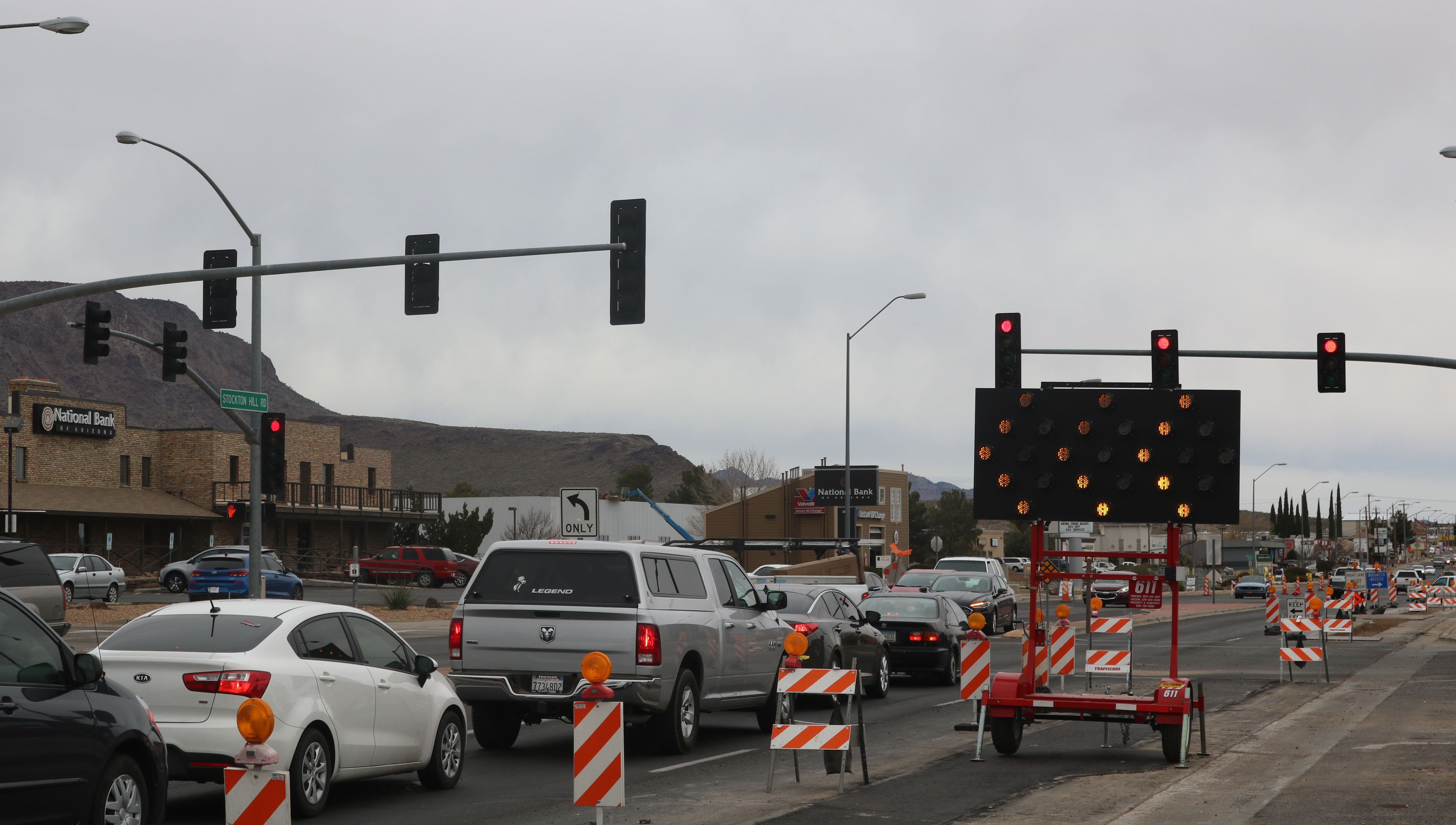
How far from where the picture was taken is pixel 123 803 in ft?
27.0

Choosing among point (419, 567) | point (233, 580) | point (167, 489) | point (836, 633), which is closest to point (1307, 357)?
point (836, 633)

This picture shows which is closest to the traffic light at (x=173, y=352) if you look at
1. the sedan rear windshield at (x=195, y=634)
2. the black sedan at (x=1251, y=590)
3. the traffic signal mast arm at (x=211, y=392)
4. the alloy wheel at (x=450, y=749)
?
the traffic signal mast arm at (x=211, y=392)

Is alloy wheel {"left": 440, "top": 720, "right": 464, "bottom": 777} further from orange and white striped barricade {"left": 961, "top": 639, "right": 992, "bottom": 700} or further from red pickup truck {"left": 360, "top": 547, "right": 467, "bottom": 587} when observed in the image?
red pickup truck {"left": 360, "top": 547, "right": 467, "bottom": 587}

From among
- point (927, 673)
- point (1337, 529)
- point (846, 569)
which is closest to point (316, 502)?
point (846, 569)

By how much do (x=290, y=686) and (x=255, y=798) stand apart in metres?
3.16

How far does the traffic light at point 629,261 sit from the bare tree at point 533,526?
260 ft

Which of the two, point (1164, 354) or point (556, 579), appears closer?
point (556, 579)

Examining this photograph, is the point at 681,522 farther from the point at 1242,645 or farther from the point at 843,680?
the point at 843,680

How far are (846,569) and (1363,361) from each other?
20.0 meters

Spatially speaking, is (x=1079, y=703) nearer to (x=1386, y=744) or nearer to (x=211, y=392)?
(x=1386, y=744)

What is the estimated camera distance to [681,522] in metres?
125

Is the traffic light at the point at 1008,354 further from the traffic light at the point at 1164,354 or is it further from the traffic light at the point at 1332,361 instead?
the traffic light at the point at 1332,361

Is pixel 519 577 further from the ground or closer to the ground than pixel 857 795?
further from the ground

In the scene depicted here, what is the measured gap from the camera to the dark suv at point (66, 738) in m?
7.40
